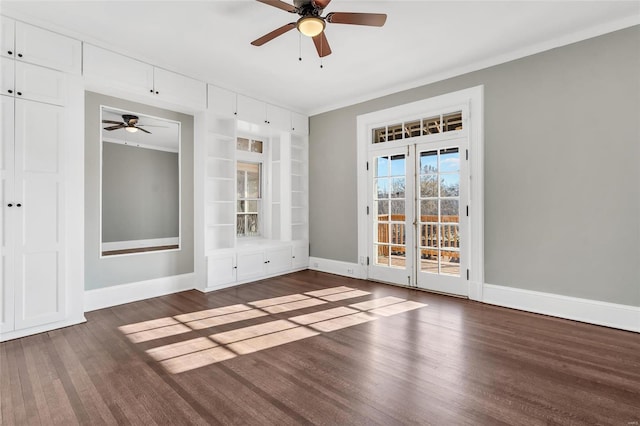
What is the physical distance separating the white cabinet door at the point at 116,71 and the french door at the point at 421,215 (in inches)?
134

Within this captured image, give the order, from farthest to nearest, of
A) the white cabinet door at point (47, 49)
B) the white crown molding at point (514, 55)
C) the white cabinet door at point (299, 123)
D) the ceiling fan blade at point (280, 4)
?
the white cabinet door at point (299, 123), the white crown molding at point (514, 55), the white cabinet door at point (47, 49), the ceiling fan blade at point (280, 4)

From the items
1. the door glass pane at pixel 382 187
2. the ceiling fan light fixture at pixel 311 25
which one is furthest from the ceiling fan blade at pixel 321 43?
the door glass pane at pixel 382 187

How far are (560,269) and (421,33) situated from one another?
300 cm

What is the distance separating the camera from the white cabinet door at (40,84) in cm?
308

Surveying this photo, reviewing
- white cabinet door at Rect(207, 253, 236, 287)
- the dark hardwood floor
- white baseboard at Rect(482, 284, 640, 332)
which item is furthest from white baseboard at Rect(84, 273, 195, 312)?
white baseboard at Rect(482, 284, 640, 332)

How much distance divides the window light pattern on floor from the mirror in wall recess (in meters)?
1.33

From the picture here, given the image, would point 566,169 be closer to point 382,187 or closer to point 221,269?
point 382,187

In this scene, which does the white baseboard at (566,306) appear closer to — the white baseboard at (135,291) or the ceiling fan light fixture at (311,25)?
the ceiling fan light fixture at (311,25)

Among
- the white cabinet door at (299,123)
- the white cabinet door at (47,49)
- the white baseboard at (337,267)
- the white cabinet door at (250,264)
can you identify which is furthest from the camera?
the white cabinet door at (299,123)

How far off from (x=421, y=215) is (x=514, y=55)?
227 centimetres

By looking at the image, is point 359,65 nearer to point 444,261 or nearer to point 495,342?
point 444,261

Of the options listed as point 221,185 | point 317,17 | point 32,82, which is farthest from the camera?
point 221,185

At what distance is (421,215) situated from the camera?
4.70m

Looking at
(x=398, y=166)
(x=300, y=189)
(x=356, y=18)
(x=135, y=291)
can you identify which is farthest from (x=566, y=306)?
(x=135, y=291)
